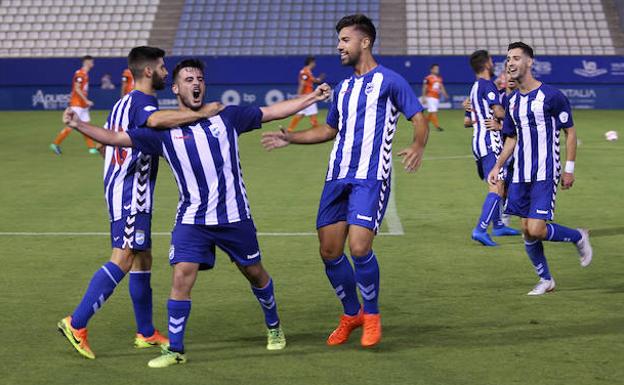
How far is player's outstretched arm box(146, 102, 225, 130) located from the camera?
6.44 metres

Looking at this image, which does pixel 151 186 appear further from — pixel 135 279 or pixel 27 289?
pixel 27 289

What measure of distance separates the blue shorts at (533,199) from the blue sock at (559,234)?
0.98 feet

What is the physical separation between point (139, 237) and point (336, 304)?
206cm

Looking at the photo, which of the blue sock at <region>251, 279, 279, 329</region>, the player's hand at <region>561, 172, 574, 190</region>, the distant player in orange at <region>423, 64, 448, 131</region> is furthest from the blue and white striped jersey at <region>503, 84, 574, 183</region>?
the distant player in orange at <region>423, 64, 448, 131</region>

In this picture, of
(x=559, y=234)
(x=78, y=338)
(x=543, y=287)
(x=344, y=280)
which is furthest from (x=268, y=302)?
(x=559, y=234)

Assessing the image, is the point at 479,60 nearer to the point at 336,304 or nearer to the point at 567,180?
the point at 567,180

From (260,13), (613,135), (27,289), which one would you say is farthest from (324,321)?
(260,13)

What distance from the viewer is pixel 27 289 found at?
29.4 feet

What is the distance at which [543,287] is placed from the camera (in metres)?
8.72

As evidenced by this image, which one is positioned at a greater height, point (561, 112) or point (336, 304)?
point (561, 112)

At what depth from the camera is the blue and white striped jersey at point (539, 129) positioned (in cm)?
872

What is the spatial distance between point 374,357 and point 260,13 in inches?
1435

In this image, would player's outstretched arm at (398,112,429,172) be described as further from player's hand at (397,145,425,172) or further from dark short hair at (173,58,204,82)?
dark short hair at (173,58,204,82)

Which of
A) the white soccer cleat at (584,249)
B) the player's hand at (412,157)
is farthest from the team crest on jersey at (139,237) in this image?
the white soccer cleat at (584,249)
